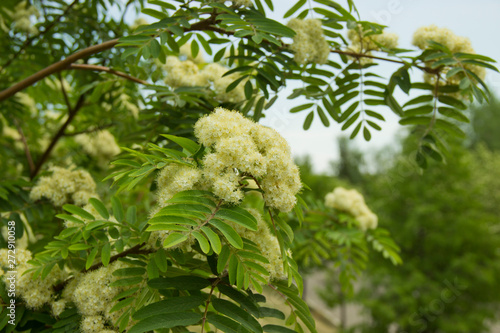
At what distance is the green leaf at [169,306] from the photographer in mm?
1314

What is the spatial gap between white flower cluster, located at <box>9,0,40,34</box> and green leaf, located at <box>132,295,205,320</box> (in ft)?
9.42

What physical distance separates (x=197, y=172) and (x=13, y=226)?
142 centimetres

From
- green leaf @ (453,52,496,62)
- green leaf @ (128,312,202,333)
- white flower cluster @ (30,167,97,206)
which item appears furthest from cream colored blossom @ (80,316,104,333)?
green leaf @ (453,52,496,62)

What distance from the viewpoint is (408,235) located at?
9945 millimetres

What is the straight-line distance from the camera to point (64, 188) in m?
2.40

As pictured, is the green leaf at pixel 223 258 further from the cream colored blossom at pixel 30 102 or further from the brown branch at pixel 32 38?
the cream colored blossom at pixel 30 102

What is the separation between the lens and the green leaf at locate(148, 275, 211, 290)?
141 cm

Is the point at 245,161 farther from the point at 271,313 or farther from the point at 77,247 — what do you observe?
the point at 77,247

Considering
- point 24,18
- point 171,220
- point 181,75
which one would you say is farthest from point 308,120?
point 24,18

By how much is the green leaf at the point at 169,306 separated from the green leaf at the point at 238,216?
13.1 inches

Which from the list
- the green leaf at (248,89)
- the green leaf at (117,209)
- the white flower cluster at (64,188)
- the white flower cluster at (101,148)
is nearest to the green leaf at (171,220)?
the green leaf at (117,209)

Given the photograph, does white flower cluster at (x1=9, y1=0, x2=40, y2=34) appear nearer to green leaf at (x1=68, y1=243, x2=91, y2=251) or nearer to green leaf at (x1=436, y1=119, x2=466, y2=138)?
green leaf at (x1=68, y1=243, x2=91, y2=251)

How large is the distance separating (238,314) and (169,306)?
0.26 meters

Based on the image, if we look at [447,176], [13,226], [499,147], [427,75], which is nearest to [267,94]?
[427,75]
